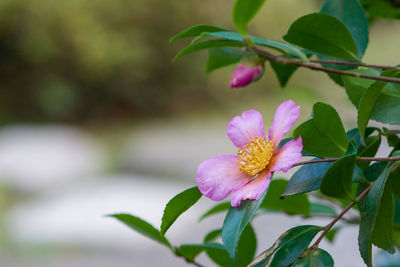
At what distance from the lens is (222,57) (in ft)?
1.63

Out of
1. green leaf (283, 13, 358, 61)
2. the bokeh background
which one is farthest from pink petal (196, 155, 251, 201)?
the bokeh background

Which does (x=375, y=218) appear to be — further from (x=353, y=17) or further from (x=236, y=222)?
(x=353, y=17)

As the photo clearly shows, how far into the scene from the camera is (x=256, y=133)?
0.42m

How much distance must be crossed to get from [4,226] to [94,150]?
1.51m

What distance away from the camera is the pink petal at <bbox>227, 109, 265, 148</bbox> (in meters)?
0.42

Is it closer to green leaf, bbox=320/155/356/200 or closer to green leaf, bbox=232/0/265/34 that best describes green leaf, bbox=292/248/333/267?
green leaf, bbox=320/155/356/200

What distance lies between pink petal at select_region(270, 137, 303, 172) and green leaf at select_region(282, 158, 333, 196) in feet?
0.06

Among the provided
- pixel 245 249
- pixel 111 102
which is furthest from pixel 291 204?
pixel 111 102

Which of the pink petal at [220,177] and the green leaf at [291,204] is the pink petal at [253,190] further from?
the green leaf at [291,204]

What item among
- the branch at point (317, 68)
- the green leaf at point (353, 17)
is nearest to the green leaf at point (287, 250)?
the branch at point (317, 68)

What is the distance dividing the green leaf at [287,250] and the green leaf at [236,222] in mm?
33

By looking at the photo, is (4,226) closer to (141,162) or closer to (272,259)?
(141,162)

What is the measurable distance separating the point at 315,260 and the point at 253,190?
6 cm

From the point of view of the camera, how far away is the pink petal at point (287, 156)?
1.14 ft
